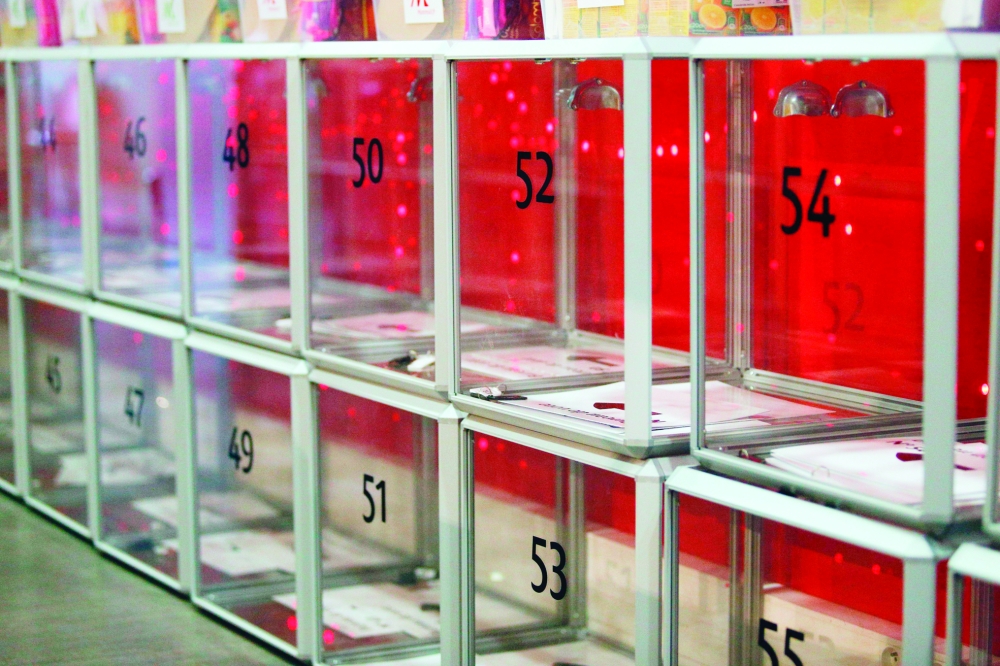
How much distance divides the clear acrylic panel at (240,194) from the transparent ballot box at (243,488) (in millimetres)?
145

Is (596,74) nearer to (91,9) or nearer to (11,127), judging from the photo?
(91,9)

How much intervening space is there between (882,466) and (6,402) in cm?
382

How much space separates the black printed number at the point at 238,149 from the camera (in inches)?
141

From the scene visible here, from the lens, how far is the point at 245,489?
148 inches

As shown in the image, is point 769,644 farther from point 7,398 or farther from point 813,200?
point 7,398

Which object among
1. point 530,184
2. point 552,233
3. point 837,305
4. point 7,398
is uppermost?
point 530,184

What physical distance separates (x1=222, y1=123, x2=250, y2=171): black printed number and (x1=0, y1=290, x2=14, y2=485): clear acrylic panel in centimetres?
165

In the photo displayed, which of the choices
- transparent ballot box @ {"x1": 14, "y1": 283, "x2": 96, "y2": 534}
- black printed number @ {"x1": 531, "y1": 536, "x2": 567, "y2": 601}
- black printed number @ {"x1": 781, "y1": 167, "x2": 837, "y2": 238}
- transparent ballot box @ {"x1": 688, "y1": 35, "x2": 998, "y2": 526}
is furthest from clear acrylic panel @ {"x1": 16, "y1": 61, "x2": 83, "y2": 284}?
black printed number @ {"x1": 781, "y1": 167, "x2": 837, "y2": 238}

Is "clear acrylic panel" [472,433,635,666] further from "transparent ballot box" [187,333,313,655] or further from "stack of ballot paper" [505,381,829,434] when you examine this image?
"transparent ballot box" [187,333,313,655]

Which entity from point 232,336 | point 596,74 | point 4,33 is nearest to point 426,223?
point 232,336

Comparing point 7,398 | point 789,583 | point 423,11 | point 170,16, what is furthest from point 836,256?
point 7,398

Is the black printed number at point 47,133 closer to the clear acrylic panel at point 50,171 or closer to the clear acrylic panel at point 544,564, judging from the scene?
the clear acrylic panel at point 50,171

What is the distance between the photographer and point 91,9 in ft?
13.6

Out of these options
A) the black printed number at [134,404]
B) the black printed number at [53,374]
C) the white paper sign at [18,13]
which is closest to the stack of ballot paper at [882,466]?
the black printed number at [134,404]
